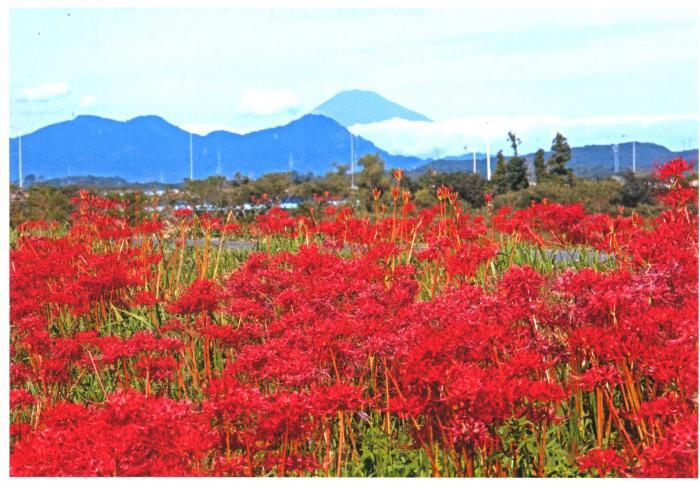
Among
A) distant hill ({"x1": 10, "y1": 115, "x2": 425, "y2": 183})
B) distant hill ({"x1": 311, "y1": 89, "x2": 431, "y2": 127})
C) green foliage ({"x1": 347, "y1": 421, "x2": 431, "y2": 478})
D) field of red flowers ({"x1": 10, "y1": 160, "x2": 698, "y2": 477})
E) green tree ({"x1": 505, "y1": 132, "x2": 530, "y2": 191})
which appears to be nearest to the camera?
field of red flowers ({"x1": 10, "y1": 160, "x2": 698, "y2": 477})

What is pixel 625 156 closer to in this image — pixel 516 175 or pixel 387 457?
pixel 387 457

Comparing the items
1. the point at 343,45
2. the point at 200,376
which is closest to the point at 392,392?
the point at 200,376

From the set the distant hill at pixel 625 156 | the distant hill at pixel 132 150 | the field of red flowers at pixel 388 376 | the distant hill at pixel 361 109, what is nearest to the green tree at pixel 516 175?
the distant hill at pixel 625 156

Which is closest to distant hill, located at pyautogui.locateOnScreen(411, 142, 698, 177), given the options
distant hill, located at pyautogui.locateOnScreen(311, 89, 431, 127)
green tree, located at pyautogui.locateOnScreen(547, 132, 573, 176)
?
distant hill, located at pyautogui.locateOnScreen(311, 89, 431, 127)

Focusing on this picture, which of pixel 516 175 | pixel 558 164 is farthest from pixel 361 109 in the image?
pixel 558 164

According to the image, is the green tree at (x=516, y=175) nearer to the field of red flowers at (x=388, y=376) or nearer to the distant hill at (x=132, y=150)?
the distant hill at (x=132, y=150)

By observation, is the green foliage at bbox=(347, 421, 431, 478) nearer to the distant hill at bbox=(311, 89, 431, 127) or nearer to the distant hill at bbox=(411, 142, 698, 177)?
the distant hill at bbox=(411, 142, 698, 177)

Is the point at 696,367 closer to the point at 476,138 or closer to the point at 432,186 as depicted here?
the point at 476,138
